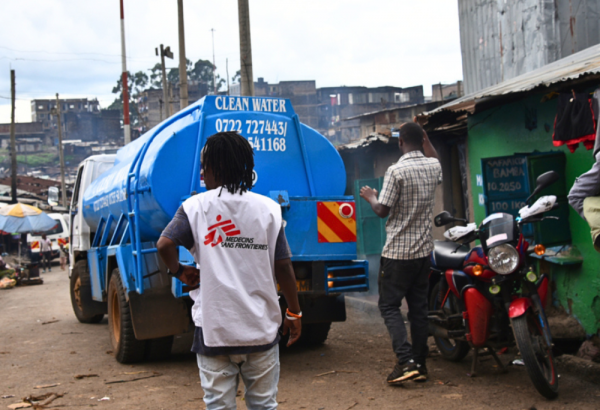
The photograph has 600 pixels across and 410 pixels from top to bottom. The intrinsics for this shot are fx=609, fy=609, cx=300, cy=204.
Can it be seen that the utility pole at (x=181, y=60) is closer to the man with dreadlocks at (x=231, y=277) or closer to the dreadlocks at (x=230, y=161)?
the dreadlocks at (x=230, y=161)

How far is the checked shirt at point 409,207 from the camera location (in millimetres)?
4852

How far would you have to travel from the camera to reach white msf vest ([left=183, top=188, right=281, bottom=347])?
2.72 metres

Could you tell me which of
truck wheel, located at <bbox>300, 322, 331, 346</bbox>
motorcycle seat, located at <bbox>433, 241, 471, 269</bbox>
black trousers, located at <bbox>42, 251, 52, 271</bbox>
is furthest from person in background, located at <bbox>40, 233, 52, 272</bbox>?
motorcycle seat, located at <bbox>433, 241, 471, 269</bbox>

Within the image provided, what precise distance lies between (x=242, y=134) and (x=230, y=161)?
119 inches

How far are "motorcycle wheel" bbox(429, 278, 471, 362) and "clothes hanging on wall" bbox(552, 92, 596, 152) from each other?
1.68m

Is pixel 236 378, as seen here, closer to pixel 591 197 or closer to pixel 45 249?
pixel 591 197

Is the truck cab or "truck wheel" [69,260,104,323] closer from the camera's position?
"truck wheel" [69,260,104,323]

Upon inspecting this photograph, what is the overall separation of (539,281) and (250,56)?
7.81m

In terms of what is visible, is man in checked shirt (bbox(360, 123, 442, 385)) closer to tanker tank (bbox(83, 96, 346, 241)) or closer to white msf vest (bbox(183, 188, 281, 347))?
tanker tank (bbox(83, 96, 346, 241))

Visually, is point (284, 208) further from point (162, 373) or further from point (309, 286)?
point (162, 373)

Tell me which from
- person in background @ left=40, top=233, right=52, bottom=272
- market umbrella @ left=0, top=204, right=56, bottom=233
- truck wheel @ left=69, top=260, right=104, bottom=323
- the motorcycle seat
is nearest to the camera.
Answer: the motorcycle seat

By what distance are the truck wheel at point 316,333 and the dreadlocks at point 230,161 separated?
4024 mm

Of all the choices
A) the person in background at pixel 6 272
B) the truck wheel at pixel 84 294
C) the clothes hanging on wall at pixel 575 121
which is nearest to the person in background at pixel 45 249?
the person in background at pixel 6 272

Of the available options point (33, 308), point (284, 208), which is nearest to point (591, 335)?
point (284, 208)
